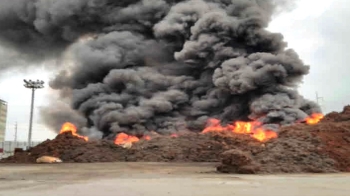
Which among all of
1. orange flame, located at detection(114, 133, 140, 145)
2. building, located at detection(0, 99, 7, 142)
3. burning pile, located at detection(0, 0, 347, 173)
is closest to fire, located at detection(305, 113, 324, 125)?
burning pile, located at detection(0, 0, 347, 173)

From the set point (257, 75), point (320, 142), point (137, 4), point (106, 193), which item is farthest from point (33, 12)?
point (106, 193)

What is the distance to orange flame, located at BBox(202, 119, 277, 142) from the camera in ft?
139

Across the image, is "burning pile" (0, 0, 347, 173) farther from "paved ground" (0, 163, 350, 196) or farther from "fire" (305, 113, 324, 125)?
"paved ground" (0, 163, 350, 196)

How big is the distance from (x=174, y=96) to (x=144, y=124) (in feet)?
16.7

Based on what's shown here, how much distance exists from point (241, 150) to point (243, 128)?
1926 centimetres

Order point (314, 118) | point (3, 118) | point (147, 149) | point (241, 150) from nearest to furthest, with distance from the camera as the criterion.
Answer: point (241, 150) → point (147, 149) → point (314, 118) → point (3, 118)

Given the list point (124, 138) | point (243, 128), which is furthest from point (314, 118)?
point (124, 138)

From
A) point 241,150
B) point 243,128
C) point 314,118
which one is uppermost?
point 314,118

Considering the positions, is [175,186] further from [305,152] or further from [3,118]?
[3,118]

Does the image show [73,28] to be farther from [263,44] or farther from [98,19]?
[263,44]

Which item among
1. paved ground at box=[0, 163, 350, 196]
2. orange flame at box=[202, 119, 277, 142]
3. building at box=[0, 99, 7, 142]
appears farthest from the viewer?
building at box=[0, 99, 7, 142]

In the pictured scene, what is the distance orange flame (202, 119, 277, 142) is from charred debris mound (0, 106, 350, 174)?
3051 mm

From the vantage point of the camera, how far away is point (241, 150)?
28.0 metres

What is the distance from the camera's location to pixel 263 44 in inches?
1955
